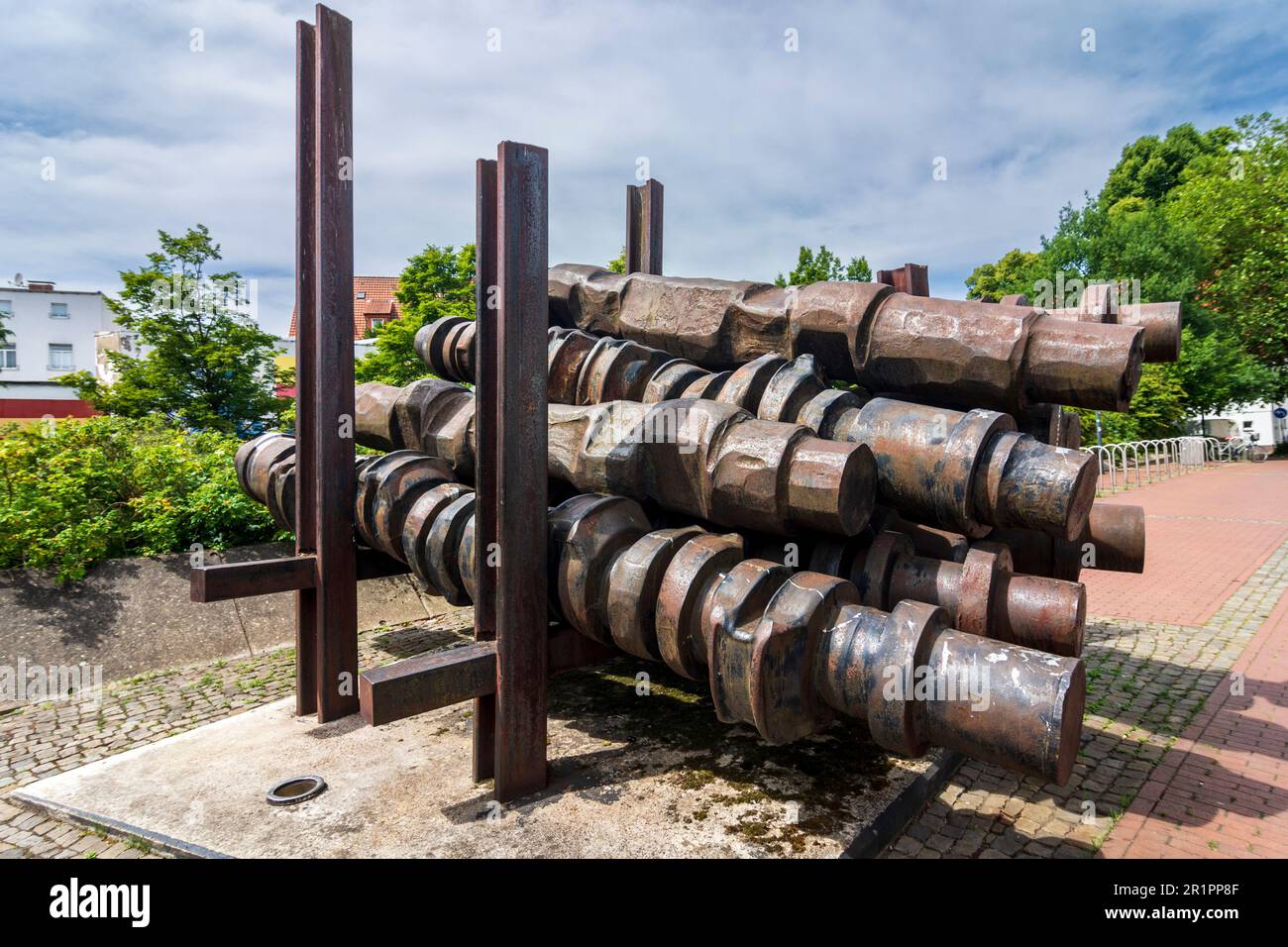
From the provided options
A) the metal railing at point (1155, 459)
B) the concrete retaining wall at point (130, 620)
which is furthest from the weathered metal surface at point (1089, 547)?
the metal railing at point (1155, 459)

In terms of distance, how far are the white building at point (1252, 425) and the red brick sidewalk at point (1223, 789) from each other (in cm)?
3265

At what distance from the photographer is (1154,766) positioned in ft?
13.8

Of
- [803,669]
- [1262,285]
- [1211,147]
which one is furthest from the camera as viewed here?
[1211,147]

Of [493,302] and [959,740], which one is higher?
[493,302]

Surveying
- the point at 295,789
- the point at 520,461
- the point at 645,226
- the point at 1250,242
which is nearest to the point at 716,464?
the point at 520,461

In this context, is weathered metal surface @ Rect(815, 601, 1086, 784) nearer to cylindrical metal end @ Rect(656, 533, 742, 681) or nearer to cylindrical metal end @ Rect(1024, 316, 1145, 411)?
cylindrical metal end @ Rect(656, 533, 742, 681)

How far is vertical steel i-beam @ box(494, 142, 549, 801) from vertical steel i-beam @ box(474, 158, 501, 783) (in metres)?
0.12

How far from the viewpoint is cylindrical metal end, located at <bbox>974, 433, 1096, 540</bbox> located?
3115 mm

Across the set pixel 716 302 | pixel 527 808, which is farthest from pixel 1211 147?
pixel 527 808

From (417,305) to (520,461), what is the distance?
23.8 metres

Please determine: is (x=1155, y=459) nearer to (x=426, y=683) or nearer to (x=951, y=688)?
(x=951, y=688)

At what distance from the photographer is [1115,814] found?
3658 millimetres
